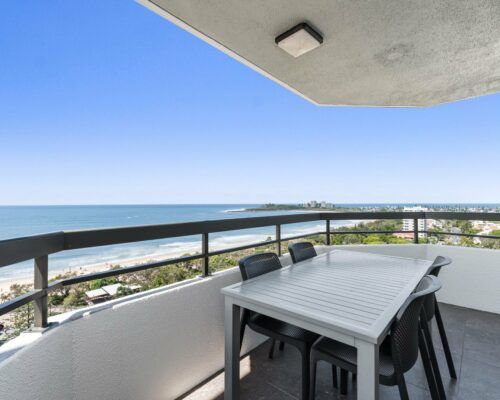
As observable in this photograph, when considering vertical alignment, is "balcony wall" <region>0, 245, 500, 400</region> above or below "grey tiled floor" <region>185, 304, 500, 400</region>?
above

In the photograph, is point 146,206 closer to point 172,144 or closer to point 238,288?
point 172,144

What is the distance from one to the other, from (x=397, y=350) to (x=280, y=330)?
685mm

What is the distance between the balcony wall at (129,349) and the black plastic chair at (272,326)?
325 millimetres

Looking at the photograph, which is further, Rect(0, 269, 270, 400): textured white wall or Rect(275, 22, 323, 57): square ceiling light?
Rect(275, 22, 323, 57): square ceiling light

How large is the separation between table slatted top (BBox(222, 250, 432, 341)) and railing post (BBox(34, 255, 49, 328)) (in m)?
0.86

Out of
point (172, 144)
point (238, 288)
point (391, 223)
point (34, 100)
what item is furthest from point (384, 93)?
point (34, 100)

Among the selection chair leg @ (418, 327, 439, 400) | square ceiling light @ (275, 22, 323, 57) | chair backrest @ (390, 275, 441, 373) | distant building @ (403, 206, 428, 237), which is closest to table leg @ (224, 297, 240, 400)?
chair backrest @ (390, 275, 441, 373)

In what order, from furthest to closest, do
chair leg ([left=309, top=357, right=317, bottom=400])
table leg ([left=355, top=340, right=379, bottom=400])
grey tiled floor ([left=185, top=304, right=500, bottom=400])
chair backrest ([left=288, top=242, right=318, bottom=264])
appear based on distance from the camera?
chair backrest ([left=288, top=242, right=318, bottom=264])
grey tiled floor ([left=185, top=304, right=500, bottom=400])
chair leg ([left=309, top=357, right=317, bottom=400])
table leg ([left=355, top=340, right=379, bottom=400])

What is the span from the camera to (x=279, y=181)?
24.4 metres

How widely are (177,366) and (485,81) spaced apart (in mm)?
3783

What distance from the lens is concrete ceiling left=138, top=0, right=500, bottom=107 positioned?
1.59m

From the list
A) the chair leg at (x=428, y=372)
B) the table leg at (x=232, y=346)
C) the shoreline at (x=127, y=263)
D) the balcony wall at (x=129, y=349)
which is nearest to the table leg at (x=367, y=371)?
the chair leg at (x=428, y=372)

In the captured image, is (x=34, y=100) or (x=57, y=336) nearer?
(x=57, y=336)

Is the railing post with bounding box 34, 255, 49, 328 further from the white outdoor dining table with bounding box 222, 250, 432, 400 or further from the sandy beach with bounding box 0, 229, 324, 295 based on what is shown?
the white outdoor dining table with bounding box 222, 250, 432, 400
